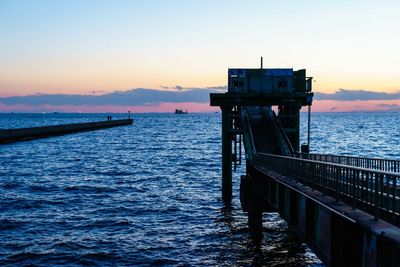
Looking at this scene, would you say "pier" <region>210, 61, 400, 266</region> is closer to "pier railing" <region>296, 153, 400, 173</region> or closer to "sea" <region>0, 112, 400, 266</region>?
"pier railing" <region>296, 153, 400, 173</region>

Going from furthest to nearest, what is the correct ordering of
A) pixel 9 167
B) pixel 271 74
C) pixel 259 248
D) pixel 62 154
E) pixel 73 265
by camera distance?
pixel 62 154, pixel 9 167, pixel 271 74, pixel 259 248, pixel 73 265

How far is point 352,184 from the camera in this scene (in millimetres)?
14062

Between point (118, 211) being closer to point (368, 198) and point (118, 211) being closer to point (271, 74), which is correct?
point (271, 74)

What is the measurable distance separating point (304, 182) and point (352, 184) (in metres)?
5.03

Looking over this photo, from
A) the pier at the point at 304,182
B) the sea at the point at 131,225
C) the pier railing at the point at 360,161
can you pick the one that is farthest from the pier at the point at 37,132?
the pier railing at the point at 360,161

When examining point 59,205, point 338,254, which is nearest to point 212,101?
point 59,205

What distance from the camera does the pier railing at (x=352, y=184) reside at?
11.9 m

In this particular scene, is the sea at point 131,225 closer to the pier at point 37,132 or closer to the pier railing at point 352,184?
the pier railing at point 352,184

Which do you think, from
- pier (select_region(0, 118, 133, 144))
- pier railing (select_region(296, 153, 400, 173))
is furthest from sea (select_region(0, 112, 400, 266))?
pier (select_region(0, 118, 133, 144))

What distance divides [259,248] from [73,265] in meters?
9.05

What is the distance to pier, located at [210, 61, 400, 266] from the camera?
11.8m

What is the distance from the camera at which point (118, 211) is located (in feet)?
106

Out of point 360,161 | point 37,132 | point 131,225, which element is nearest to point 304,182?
point 360,161

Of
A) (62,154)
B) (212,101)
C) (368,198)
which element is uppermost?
(212,101)
